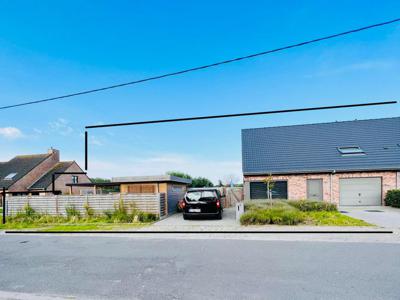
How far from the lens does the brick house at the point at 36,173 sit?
2600cm

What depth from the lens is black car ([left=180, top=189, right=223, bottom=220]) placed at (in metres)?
11.2

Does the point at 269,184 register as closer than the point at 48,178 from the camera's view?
Yes

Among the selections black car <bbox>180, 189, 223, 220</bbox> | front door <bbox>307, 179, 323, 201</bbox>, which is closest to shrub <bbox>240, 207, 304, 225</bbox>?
black car <bbox>180, 189, 223, 220</bbox>

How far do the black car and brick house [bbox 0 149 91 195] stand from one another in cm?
1940

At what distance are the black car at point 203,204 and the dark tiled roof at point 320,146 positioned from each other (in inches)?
280

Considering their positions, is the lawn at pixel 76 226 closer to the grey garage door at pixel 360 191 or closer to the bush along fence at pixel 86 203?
the bush along fence at pixel 86 203

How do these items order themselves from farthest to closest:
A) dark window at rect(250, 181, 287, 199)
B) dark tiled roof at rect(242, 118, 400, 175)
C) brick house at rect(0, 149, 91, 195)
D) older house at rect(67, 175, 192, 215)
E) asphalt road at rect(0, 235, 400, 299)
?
brick house at rect(0, 149, 91, 195) < dark window at rect(250, 181, 287, 199) < dark tiled roof at rect(242, 118, 400, 175) < older house at rect(67, 175, 192, 215) < asphalt road at rect(0, 235, 400, 299)

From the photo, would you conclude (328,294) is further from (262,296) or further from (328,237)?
(328,237)

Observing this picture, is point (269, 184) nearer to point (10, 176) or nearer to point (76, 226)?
point (76, 226)

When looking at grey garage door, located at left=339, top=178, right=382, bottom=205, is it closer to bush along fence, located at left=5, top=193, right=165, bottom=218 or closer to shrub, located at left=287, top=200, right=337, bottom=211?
shrub, located at left=287, top=200, right=337, bottom=211

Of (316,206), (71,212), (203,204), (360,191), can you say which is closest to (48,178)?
(71,212)

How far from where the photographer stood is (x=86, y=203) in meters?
12.5

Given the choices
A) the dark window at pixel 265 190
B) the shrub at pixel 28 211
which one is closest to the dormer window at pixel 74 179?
the shrub at pixel 28 211

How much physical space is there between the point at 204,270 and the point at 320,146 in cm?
1782
